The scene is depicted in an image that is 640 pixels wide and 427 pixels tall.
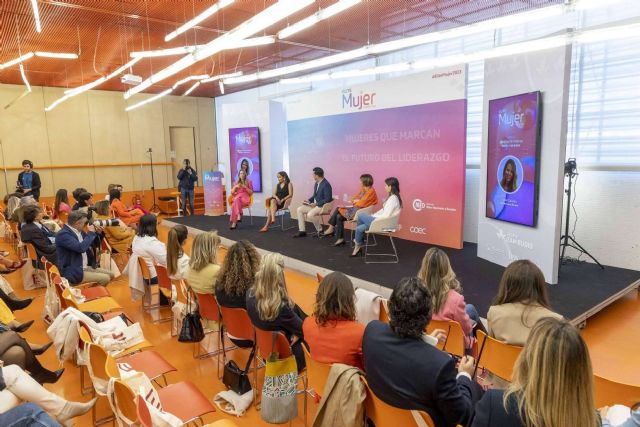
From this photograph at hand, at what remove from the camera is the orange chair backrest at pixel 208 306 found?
348 cm

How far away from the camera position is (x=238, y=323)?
3121 mm

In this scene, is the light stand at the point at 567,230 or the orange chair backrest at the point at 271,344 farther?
the light stand at the point at 567,230

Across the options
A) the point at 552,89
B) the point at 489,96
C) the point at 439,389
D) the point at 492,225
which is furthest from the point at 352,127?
the point at 439,389

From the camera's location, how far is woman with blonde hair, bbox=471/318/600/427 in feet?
4.33

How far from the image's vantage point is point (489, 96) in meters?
5.79

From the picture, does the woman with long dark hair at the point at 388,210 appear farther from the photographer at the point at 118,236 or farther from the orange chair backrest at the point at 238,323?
the photographer at the point at 118,236

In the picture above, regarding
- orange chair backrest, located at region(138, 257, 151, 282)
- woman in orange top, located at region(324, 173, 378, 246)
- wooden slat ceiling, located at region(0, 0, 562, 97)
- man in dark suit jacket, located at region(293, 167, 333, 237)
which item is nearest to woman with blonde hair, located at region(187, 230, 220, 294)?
orange chair backrest, located at region(138, 257, 151, 282)

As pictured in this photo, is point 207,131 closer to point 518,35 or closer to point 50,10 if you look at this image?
point 50,10

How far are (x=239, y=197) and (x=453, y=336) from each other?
6989 millimetres

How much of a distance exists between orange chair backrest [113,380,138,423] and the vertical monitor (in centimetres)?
853

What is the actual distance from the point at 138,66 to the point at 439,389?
10.3 m

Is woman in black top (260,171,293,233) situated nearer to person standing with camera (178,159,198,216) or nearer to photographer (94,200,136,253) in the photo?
photographer (94,200,136,253)

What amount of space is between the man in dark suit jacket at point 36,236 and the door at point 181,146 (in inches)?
375

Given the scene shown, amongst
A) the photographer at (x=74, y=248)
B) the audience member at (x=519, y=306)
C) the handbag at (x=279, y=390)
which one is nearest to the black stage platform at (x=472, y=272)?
the audience member at (x=519, y=306)
